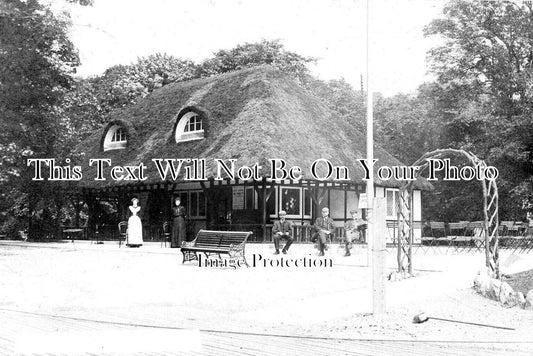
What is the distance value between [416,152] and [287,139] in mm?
14972

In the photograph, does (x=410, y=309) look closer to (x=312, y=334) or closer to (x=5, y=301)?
(x=312, y=334)

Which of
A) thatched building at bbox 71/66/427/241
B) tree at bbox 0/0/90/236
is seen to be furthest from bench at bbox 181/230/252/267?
tree at bbox 0/0/90/236

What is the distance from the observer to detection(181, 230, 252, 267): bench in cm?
1592

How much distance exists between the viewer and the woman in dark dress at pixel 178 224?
22.3 m

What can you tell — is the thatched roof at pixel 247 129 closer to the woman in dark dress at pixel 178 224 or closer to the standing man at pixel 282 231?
the woman in dark dress at pixel 178 224

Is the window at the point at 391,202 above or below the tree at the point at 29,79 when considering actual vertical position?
below

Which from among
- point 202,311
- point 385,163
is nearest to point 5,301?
point 202,311

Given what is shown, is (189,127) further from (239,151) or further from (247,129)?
(239,151)

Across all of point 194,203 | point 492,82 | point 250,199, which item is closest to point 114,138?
point 194,203

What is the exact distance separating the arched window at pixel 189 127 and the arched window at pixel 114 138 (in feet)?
15.5

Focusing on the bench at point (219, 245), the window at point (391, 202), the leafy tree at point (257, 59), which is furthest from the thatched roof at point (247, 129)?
the bench at point (219, 245)

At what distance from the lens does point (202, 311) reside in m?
9.44

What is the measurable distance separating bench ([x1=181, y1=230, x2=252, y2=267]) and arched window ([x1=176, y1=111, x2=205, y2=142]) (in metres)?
12.8

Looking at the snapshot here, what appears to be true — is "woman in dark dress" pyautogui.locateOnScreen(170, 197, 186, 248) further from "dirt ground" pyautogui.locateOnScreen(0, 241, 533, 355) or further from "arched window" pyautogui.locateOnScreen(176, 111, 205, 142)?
"arched window" pyautogui.locateOnScreen(176, 111, 205, 142)
